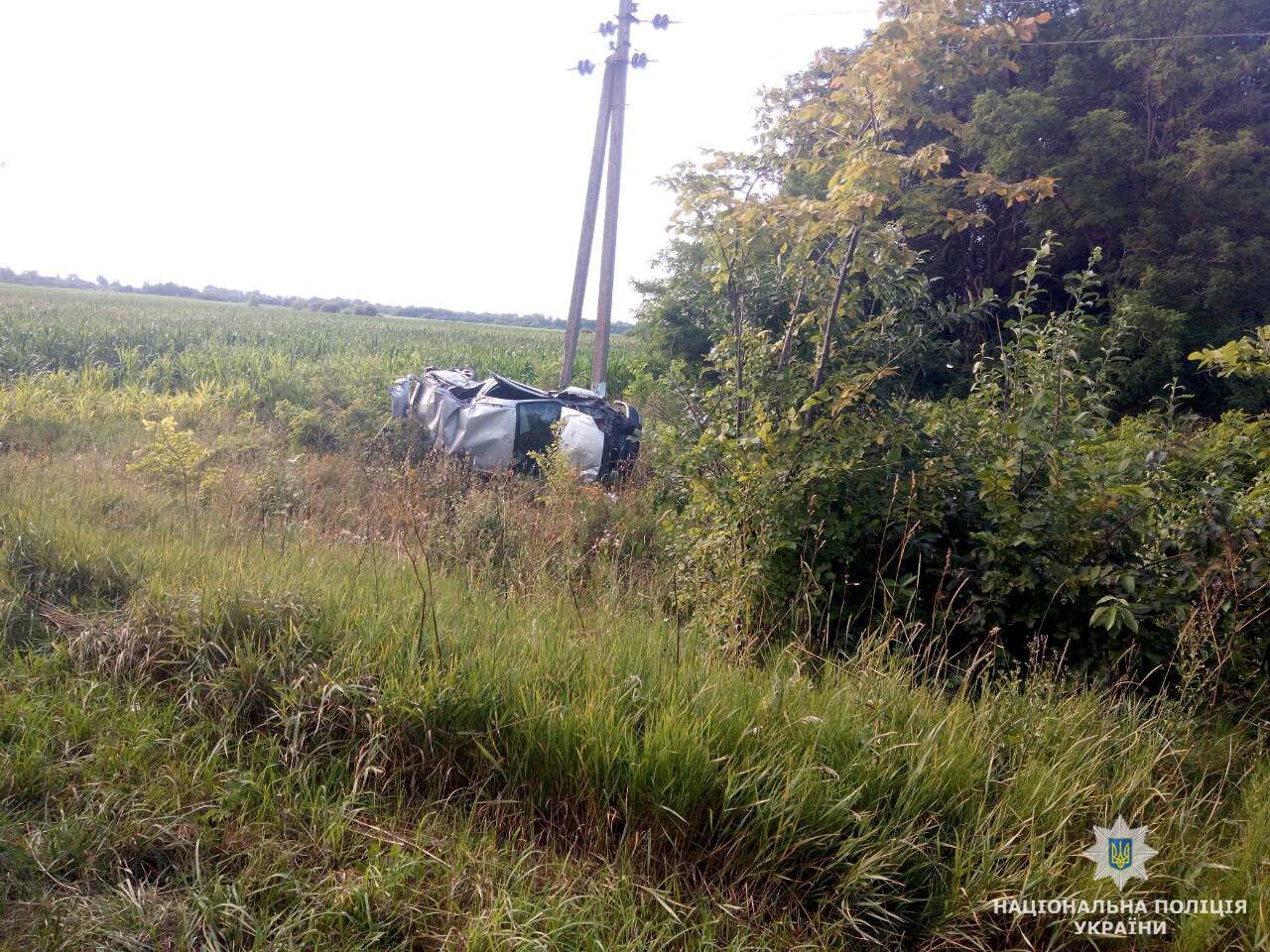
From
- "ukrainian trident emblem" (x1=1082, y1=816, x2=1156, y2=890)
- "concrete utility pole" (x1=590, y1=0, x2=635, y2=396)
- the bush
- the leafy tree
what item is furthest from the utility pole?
"ukrainian trident emblem" (x1=1082, y1=816, x2=1156, y2=890)

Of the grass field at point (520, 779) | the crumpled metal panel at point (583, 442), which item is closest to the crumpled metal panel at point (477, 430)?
the crumpled metal panel at point (583, 442)

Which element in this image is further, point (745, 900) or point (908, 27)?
point (908, 27)

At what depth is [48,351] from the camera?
1561cm

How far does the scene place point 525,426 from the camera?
9.41m

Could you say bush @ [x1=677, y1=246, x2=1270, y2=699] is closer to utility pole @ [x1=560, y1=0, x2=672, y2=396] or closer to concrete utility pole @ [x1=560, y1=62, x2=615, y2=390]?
utility pole @ [x1=560, y1=0, x2=672, y2=396]

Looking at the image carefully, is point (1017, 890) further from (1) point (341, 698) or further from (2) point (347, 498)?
(2) point (347, 498)

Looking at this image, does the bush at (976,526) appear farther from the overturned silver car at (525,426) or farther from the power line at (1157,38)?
the power line at (1157,38)

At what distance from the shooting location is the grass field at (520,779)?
2.19 metres

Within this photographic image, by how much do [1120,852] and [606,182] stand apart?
12.0m

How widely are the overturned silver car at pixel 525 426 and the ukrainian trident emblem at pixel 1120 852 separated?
21.1ft

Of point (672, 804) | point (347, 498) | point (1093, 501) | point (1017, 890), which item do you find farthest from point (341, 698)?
point (347, 498)

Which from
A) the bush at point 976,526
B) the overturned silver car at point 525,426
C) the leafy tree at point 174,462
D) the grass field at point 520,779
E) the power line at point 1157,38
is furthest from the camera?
the power line at point 1157,38

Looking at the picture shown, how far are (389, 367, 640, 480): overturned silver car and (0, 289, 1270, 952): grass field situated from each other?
484 cm

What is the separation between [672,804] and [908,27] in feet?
12.0
